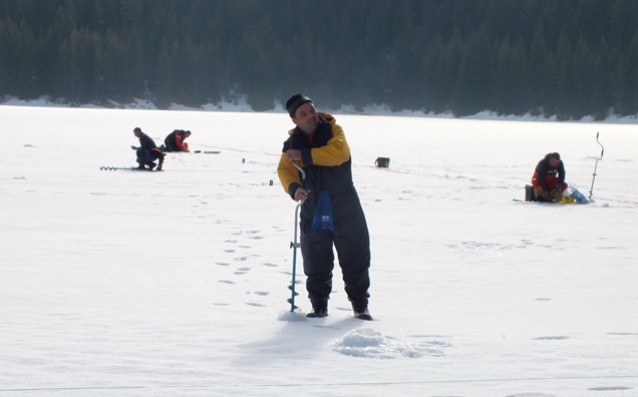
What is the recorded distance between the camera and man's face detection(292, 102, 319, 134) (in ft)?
21.8

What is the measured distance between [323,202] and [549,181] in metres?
9.97

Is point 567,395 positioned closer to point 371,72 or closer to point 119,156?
point 119,156

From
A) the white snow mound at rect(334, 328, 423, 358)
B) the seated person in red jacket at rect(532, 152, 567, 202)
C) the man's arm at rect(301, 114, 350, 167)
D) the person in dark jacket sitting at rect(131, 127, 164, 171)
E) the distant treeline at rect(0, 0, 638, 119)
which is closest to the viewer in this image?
the white snow mound at rect(334, 328, 423, 358)

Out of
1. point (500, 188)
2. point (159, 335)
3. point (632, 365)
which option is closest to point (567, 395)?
point (632, 365)

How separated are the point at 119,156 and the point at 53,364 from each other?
67.3 ft

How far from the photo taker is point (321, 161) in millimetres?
6676

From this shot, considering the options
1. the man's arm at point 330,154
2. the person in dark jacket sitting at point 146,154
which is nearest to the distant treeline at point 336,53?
the person in dark jacket sitting at point 146,154

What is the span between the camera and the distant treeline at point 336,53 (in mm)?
112188

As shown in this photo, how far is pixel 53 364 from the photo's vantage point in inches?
210

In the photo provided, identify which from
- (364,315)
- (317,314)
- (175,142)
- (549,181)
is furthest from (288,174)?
(175,142)

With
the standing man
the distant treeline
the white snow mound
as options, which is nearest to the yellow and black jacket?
the standing man

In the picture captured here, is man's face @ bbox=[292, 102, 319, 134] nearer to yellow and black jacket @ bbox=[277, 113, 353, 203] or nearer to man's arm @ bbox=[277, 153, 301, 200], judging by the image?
yellow and black jacket @ bbox=[277, 113, 353, 203]

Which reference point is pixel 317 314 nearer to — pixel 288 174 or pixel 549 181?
pixel 288 174

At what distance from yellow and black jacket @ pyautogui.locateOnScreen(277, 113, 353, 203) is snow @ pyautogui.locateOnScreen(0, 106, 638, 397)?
2.78ft
